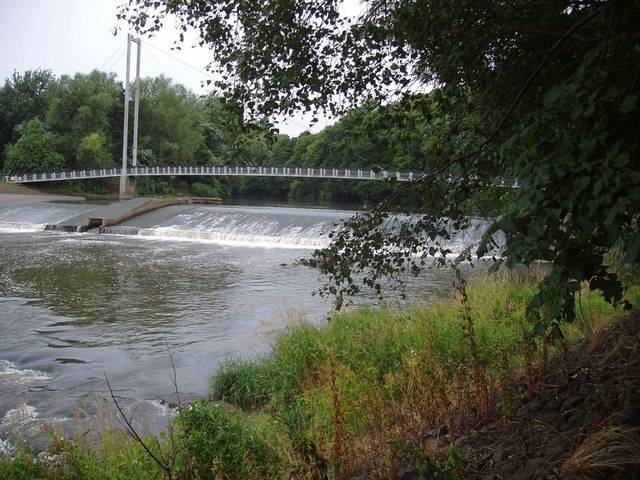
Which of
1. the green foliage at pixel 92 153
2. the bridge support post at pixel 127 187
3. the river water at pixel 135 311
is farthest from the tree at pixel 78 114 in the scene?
the river water at pixel 135 311

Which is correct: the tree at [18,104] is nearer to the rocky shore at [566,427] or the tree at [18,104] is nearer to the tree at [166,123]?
the tree at [166,123]

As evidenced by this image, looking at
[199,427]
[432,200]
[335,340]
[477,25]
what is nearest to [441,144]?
[432,200]

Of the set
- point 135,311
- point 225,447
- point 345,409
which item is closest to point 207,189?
point 135,311

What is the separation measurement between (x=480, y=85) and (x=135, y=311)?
8.46m

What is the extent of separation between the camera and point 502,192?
4.29 meters

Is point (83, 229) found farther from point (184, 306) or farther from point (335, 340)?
point (335, 340)

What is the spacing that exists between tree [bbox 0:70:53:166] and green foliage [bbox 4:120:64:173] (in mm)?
7100

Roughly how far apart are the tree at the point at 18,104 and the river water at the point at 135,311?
109ft

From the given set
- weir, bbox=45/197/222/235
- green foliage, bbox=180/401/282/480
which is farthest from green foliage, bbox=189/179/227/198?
green foliage, bbox=180/401/282/480

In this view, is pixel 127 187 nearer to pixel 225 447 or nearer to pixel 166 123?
pixel 166 123

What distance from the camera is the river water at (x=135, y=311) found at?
646 centimetres

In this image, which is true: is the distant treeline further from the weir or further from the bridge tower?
the weir

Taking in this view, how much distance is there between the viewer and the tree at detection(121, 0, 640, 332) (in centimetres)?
210

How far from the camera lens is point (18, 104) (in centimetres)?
5150
